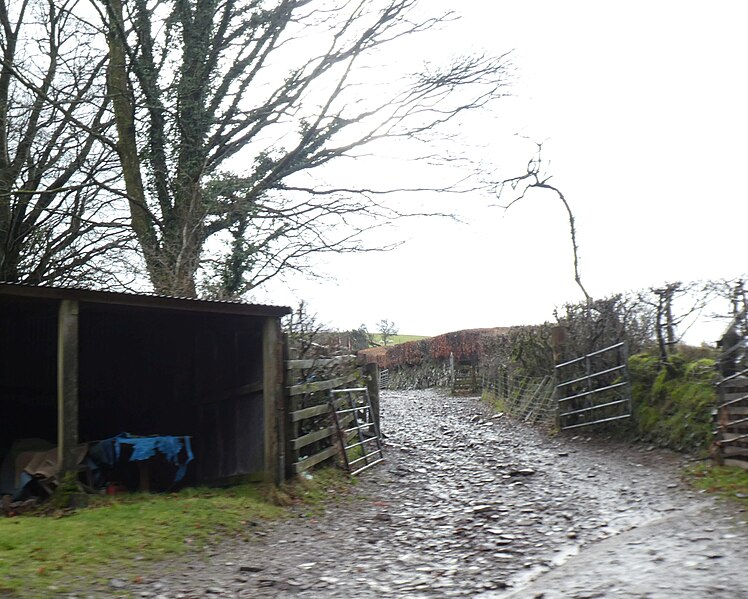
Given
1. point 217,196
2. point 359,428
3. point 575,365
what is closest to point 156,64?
point 217,196

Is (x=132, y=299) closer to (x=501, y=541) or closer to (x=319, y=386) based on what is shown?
(x=319, y=386)

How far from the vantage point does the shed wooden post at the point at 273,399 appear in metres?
10.6

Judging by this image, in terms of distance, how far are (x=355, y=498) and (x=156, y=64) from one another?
38.8 ft

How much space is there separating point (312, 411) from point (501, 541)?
14.1ft

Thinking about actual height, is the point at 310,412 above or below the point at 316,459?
above

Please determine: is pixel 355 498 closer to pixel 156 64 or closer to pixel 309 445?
pixel 309 445

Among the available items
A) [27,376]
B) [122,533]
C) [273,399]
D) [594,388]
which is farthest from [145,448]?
[594,388]

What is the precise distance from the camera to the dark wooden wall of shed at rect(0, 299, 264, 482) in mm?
12172

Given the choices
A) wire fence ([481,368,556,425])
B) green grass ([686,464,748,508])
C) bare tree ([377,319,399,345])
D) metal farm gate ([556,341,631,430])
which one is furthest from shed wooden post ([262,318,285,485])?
bare tree ([377,319,399,345])

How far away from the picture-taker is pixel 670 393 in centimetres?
1333

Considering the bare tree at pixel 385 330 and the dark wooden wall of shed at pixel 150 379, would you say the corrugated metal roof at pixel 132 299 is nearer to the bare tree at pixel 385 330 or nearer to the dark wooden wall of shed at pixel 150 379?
the dark wooden wall of shed at pixel 150 379

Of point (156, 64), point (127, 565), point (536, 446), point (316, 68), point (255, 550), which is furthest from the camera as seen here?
point (316, 68)

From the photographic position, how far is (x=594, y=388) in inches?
620

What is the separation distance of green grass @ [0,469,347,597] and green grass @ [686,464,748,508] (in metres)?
4.80
